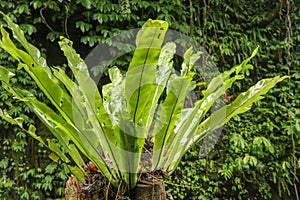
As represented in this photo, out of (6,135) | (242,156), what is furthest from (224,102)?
(6,135)

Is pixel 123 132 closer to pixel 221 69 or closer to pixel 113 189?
pixel 113 189

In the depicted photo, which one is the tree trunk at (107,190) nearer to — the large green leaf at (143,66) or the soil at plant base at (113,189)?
the soil at plant base at (113,189)

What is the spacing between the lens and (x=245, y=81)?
8.93 ft

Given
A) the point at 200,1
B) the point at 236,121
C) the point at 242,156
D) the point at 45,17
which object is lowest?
the point at 242,156

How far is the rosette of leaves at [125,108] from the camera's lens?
0.69 metres

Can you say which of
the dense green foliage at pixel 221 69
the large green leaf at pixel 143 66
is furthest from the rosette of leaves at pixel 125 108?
the dense green foliage at pixel 221 69

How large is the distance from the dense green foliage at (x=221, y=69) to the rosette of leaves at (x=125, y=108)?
1.33 m

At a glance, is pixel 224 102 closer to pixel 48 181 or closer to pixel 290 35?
pixel 290 35

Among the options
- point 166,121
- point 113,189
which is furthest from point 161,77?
point 113,189

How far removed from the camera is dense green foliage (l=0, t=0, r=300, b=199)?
206 cm

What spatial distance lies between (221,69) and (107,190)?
2051mm

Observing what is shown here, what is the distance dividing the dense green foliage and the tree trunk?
1333mm

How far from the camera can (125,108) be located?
688 millimetres

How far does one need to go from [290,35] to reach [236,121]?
2.94 feet
